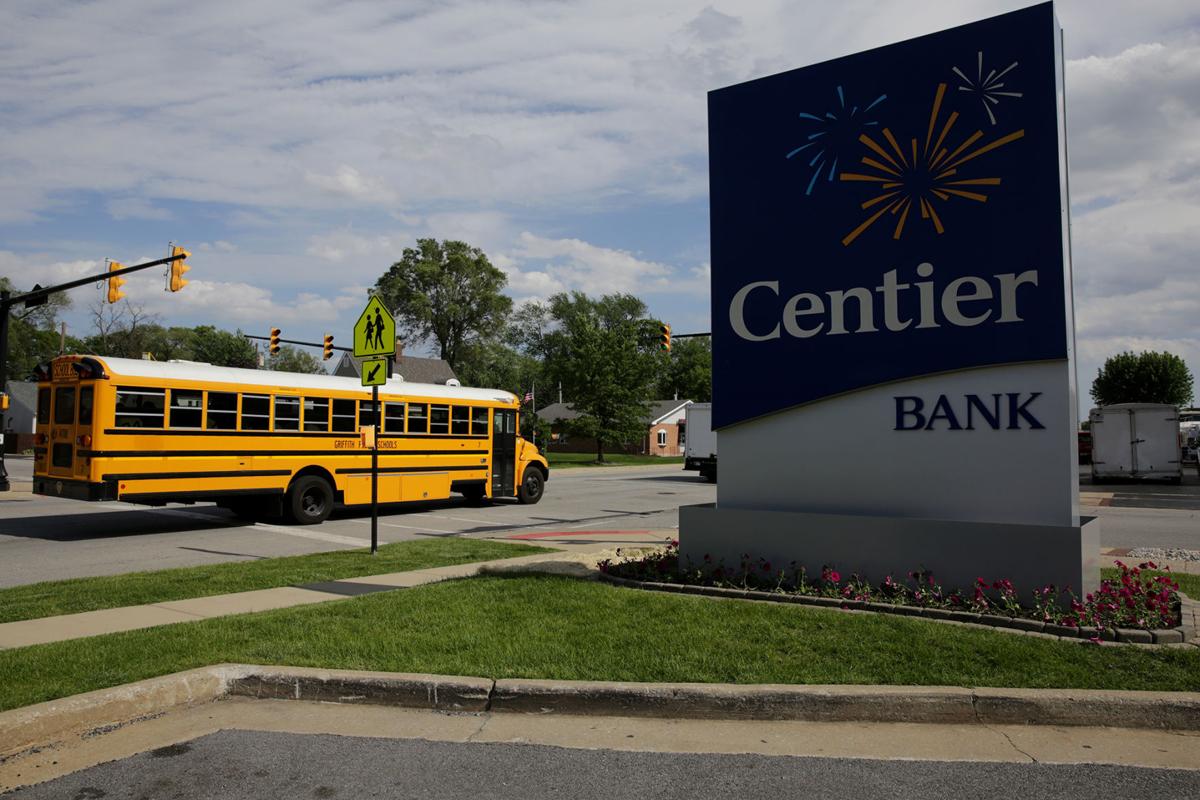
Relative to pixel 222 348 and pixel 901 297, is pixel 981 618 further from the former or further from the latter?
pixel 222 348

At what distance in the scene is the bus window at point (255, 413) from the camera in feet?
51.7

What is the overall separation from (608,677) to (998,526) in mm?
3628

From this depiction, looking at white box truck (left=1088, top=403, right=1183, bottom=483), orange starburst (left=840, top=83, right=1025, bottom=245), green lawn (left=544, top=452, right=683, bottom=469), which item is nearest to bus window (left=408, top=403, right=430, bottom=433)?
orange starburst (left=840, top=83, right=1025, bottom=245)

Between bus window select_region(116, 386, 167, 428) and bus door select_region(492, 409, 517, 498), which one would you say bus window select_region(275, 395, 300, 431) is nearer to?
bus window select_region(116, 386, 167, 428)

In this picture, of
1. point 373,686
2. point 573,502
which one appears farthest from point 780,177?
point 573,502

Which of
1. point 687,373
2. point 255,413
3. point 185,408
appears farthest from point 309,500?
point 687,373

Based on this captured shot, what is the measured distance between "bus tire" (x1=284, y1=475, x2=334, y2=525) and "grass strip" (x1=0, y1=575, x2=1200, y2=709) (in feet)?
30.2

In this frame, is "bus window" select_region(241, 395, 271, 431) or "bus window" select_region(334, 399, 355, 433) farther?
"bus window" select_region(334, 399, 355, 433)

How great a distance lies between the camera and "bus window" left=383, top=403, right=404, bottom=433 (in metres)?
18.0

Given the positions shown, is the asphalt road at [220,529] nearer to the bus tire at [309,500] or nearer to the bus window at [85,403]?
the bus tire at [309,500]

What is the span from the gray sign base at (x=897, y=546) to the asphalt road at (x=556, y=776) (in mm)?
2737

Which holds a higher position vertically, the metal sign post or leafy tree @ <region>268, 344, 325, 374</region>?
leafy tree @ <region>268, 344, 325, 374</region>

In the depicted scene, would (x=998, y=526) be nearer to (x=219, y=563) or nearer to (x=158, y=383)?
(x=219, y=563)

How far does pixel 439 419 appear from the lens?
19.2 metres
